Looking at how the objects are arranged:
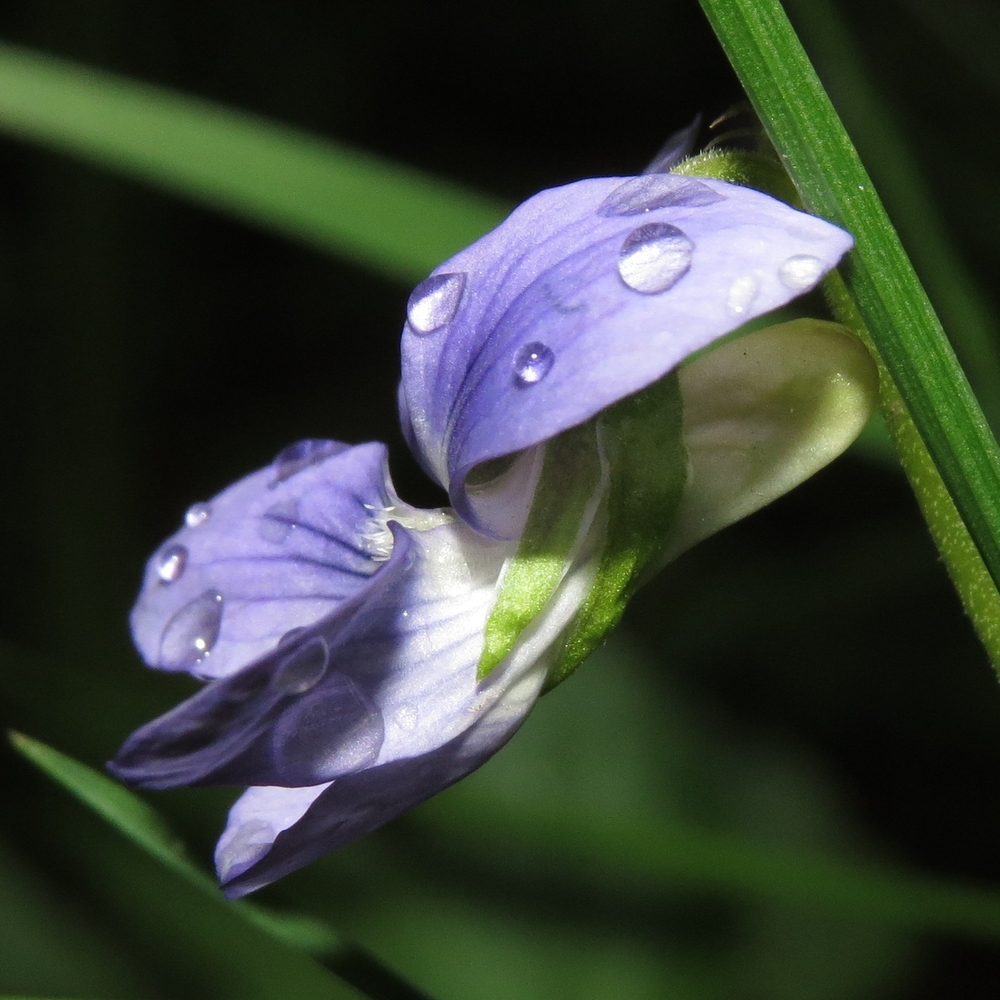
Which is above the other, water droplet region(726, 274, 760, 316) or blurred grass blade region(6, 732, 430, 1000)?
Answer: water droplet region(726, 274, 760, 316)

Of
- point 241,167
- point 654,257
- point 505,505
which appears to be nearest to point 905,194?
point 241,167

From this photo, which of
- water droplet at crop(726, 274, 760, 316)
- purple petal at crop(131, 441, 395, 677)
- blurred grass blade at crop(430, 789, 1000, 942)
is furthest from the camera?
blurred grass blade at crop(430, 789, 1000, 942)

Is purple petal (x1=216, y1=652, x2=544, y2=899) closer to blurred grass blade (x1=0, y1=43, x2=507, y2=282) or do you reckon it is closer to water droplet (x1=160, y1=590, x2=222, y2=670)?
water droplet (x1=160, y1=590, x2=222, y2=670)

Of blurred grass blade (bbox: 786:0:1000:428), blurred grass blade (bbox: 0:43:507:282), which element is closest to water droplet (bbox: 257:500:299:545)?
blurred grass blade (bbox: 0:43:507:282)

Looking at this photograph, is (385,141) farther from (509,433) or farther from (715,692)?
(509,433)

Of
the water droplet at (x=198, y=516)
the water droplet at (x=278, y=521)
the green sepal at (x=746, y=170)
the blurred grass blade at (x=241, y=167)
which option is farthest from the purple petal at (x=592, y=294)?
the blurred grass blade at (x=241, y=167)

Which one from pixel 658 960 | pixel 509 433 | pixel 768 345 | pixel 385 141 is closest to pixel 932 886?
pixel 658 960

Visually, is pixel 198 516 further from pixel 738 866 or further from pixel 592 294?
pixel 738 866
